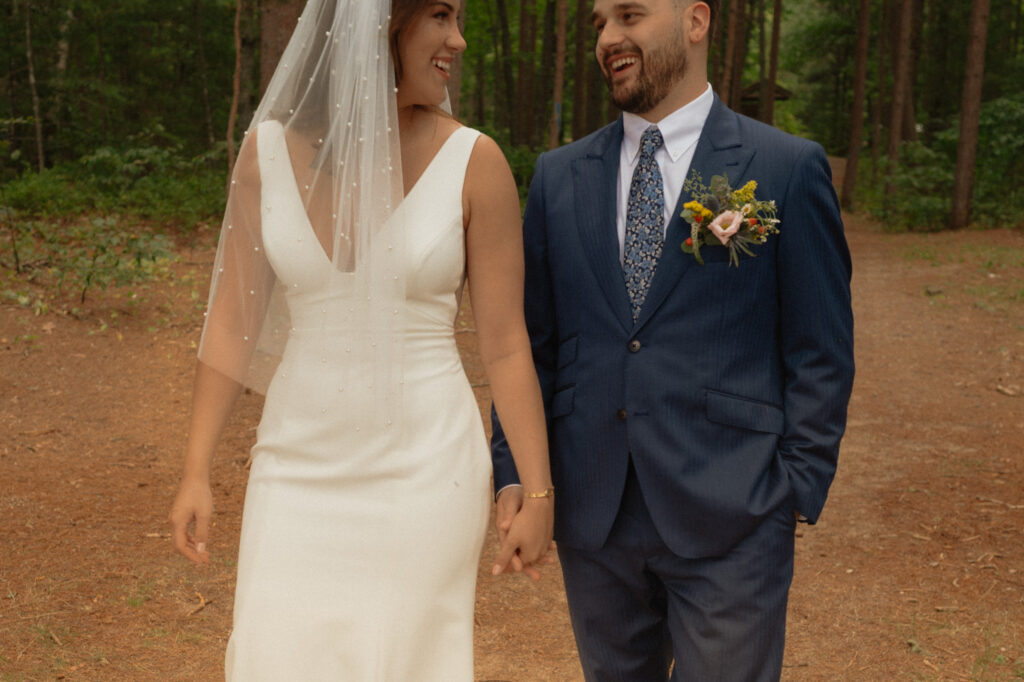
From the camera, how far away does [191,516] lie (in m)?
2.62

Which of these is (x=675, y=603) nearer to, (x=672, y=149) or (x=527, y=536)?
(x=527, y=536)

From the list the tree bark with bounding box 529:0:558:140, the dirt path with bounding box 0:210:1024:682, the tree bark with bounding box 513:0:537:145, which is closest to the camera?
the dirt path with bounding box 0:210:1024:682

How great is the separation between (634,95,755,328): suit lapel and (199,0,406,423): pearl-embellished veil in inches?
27.0

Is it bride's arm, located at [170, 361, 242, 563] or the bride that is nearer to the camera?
the bride

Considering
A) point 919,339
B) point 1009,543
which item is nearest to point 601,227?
point 1009,543

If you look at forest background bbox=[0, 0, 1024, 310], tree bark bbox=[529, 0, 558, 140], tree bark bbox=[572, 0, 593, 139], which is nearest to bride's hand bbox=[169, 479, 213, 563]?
forest background bbox=[0, 0, 1024, 310]

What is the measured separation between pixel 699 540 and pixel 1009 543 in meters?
4.26

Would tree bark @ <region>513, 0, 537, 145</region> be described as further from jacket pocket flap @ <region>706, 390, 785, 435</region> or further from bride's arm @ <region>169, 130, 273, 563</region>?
jacket pocket flap @ <region>706, 390, 785, 435</region>

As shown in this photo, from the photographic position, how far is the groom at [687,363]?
8.80ft

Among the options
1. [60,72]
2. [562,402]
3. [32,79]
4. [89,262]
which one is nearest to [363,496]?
[562,402]

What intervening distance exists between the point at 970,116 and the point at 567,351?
62.8 ft

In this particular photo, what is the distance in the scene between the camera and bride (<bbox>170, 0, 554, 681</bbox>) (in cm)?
249

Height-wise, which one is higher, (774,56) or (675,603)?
(774,56)

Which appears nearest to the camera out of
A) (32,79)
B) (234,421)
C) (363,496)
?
(363,496)
